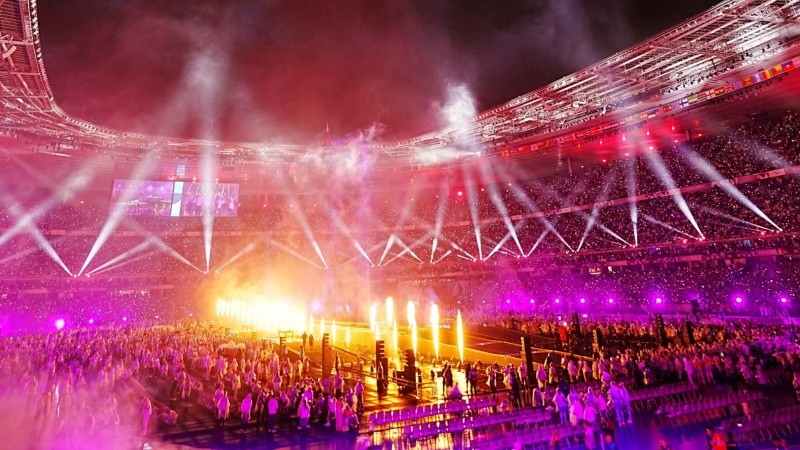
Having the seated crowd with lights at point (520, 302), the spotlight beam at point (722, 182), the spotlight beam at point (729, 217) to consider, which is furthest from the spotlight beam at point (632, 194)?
the spotlight beam at point (729, 217)

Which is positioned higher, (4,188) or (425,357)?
(4,188)

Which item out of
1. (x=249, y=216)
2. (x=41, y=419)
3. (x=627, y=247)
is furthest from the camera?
(x=249, y=216)

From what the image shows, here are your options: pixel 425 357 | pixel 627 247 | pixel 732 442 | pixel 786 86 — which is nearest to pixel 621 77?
pixel 786 86

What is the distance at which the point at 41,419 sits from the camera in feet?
34.1

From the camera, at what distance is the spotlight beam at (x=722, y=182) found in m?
26.6

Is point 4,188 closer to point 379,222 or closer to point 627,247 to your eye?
point 379,222

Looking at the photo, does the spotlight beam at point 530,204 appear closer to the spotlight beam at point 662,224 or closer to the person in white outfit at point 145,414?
the spotlight beam at point 662,224

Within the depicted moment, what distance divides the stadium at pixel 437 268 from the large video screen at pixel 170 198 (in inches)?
8.9

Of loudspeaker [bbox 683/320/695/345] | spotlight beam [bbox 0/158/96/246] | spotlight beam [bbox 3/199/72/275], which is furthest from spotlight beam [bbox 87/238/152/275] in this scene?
loudspeaker [bbox 683/320/695/345]

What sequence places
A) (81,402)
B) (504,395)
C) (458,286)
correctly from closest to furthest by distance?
(81,402) < (504,395) < (458,286)

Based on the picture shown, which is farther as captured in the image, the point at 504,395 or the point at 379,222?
the point at 379,222

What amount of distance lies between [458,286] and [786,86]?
27.3m

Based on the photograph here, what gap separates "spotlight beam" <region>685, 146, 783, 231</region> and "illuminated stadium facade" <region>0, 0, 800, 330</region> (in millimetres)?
103

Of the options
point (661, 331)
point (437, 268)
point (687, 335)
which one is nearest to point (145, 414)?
point (661, 331)
